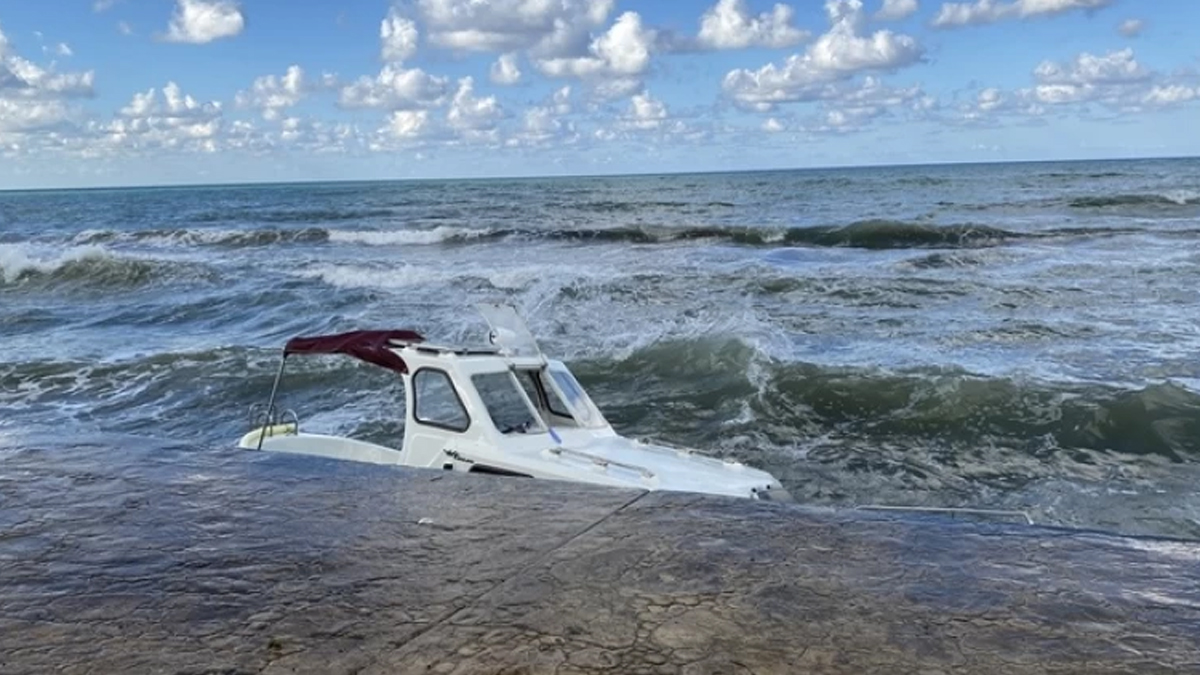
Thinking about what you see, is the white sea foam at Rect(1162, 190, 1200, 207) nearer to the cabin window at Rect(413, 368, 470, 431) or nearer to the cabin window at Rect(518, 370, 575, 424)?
the cabin window at Rect(518, 370, 575, 424)

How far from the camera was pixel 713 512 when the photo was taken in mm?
3594

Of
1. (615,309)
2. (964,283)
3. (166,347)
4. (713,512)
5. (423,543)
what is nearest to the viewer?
(423,543)

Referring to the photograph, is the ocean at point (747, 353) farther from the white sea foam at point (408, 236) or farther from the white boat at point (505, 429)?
the white sea foam at point (408, 236)

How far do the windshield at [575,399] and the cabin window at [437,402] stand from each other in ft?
3.62

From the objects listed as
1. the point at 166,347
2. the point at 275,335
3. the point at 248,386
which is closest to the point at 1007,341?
the point at 248,386

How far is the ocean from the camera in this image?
31.7ft

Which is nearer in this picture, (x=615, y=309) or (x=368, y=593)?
(x=368, y=593)

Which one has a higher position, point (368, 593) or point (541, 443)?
point (368, 593)

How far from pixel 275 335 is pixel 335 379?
4.66 meters

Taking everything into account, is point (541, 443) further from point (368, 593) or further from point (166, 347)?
point (166, 347)

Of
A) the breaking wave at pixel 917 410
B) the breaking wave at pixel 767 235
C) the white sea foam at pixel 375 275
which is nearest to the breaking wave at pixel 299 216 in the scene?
the breaking wave at pixel 767 235

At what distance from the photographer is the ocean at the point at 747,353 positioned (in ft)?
31.7

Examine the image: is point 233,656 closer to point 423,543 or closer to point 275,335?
point 423,543

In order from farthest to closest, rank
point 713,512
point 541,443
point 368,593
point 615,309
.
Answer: point 615,309 < point 541,443 < point 713,512 < point 368,593
